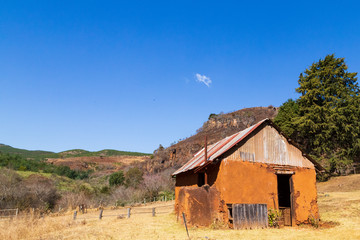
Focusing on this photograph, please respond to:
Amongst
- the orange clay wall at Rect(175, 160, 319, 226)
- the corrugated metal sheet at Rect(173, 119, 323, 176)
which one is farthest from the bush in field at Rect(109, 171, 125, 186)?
the orange clay wall at Rect(175, 160, 319, 226)

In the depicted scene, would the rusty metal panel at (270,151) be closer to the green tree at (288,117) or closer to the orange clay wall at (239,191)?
the orange clay wall at (239,191)

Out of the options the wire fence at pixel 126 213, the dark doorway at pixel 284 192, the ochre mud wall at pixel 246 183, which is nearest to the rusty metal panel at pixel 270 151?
the ochre mud wall at pixel 246 183

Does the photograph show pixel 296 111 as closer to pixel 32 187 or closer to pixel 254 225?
pixel 254 225

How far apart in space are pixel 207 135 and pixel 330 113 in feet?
122

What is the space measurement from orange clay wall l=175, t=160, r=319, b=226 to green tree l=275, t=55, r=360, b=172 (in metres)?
18.0

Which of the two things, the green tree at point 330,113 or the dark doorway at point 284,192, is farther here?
the green tree at point 330,113

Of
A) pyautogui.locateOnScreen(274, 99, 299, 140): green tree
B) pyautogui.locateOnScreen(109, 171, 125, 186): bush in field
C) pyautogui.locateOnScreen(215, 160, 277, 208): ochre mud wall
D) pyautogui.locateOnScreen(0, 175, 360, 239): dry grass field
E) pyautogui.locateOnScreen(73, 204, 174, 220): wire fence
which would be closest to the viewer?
pyautogui.locateOnScreen(0, 175, 360, 239): dry grass field

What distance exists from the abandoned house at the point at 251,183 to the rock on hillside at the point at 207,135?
41634 millimetres

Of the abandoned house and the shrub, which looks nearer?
the abandoned house

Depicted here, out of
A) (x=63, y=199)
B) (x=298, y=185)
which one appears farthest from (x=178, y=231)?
(x=63, y=199)

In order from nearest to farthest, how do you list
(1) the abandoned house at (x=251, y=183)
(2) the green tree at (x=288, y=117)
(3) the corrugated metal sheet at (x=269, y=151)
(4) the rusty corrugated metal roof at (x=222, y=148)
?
(1) the abandoned house at (x=251, y=183) < (4) the rusty corrugated metal roof at (x=222, y=148) < (3) the corrugated metal sheet at (x=269, y=151) < (2) the green tree at (x=288, y=117)

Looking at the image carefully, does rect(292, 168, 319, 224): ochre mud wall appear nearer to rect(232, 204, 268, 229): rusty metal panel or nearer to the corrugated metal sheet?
the corrugated metal sheet

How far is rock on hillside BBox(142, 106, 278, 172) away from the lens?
62.2m

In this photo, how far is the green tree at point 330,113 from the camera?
31125 mm
